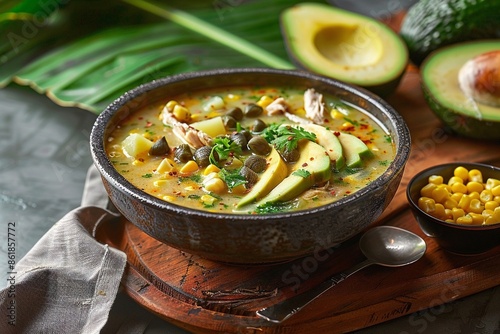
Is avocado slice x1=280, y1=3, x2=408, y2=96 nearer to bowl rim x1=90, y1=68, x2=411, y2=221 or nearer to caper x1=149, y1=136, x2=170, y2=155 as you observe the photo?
bowl rim x1=90, y1=68, x2=411, y2=221

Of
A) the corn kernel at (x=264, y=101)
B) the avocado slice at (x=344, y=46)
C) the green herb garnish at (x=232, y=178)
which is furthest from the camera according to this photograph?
the avocado slice at (x=344, y=46)

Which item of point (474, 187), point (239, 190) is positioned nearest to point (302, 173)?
point (239, 190)

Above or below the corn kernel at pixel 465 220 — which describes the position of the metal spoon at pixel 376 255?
below

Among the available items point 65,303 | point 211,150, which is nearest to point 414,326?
point 211,150

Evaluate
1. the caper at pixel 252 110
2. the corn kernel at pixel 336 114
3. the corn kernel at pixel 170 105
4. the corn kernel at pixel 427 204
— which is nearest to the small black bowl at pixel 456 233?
the corn kernel at pixel 427 204

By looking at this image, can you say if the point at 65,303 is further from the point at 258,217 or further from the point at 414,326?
the point at 414,326

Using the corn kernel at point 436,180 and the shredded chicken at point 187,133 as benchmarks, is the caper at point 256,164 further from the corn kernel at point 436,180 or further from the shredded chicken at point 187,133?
the corn kernel at point 436,180

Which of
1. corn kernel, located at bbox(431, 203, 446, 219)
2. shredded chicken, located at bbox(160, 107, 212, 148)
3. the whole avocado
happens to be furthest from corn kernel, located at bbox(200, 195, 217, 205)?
the whole avocado
